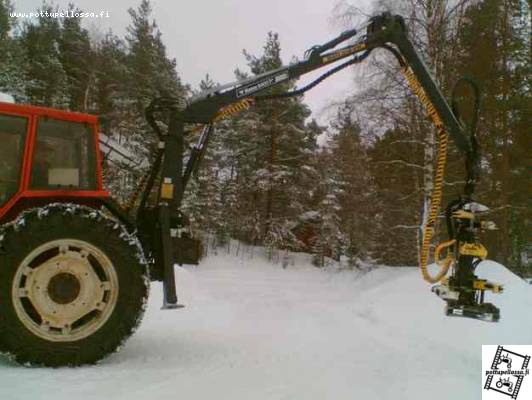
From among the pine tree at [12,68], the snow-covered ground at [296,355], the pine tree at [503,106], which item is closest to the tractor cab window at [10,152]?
the snow-covered ground at [296,355]

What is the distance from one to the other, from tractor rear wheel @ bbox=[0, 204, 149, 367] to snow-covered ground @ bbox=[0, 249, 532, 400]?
213 millimetres

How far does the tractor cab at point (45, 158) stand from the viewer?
4.45m

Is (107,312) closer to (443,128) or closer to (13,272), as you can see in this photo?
(13,272)

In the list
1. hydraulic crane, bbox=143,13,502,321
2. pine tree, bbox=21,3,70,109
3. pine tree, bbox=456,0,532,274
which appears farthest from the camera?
pine tree, bbox=21,3,70,109

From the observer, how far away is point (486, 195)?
18.8 meters

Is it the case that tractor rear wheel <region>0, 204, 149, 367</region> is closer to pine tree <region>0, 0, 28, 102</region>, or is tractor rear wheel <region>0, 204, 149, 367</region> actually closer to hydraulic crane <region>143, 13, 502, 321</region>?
hydraulic crane <region>143, 13, 502, 321</region>

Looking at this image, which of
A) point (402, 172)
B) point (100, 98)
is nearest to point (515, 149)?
point (402, 172)

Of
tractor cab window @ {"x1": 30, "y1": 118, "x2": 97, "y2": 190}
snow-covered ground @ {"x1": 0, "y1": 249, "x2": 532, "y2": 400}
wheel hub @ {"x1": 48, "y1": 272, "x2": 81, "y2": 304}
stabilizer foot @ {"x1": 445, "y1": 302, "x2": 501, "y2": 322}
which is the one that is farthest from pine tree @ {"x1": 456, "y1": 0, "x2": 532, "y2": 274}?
wheel hub @ {"x1": 48, "y1": 272, "x2": 81, "y2": 304}

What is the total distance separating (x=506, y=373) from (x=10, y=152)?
466 centimetres

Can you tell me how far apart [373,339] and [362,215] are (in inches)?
733

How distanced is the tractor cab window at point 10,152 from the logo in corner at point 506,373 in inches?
169

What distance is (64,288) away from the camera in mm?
4328

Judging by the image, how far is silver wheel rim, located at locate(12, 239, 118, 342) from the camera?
4.19 m

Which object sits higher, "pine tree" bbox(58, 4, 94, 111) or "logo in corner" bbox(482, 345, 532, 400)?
"pine tree" bbox(58, 4, 94, 111)
